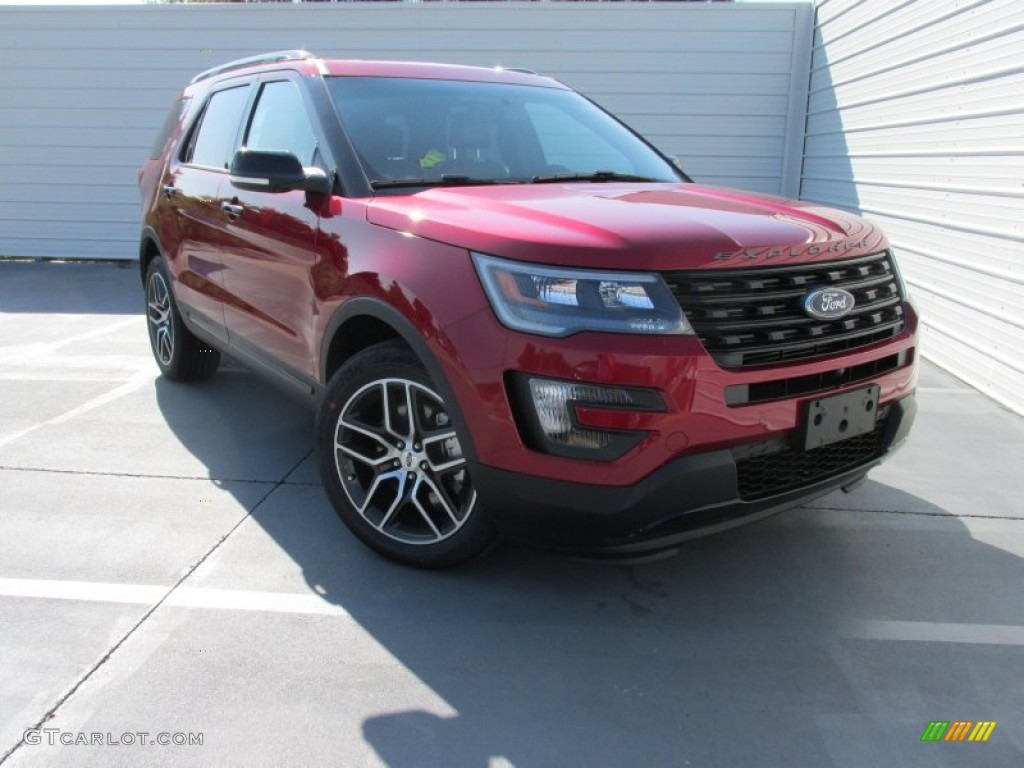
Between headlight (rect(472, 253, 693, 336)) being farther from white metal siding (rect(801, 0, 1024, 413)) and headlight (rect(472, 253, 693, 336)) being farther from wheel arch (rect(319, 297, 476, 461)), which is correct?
white metal siding (rect(801, 0, 1024, 413))

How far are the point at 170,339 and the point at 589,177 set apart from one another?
127 inches

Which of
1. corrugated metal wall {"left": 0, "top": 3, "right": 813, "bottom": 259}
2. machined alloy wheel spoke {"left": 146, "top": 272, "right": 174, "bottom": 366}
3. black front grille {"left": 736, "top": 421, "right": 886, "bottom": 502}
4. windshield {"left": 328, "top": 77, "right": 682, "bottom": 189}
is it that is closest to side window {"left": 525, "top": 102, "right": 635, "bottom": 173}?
windshield {"left": 328, "top": 77, "right": 682, "bottom": 189}

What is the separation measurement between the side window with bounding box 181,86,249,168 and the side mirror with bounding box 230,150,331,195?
1244mm

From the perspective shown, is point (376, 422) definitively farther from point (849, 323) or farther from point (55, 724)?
point (849, 323)

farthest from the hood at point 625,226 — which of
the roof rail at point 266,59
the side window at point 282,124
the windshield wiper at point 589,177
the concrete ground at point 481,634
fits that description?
the roof rail at point 266,59

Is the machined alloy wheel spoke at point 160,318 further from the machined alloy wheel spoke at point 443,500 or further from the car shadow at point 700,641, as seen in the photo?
the machined alloy wheel spoke at point 443,500

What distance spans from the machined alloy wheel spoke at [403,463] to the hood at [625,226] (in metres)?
Result: 0.58

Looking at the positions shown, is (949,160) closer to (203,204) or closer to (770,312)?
(770,312)

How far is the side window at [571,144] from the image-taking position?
3.75 metres

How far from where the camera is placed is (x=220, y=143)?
4.47m

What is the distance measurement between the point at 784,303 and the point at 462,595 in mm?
1490

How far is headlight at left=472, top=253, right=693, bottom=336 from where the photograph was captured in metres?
2.33

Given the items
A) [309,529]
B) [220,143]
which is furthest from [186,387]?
[309,529]

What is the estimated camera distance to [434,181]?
322cm
